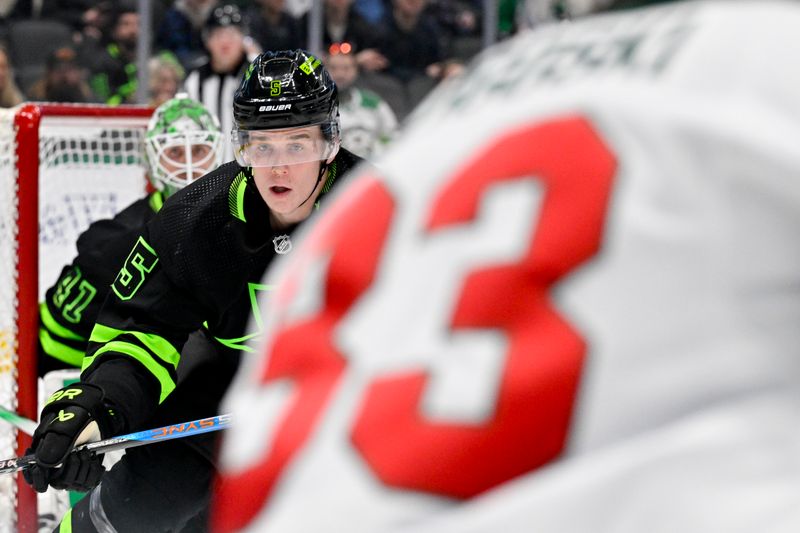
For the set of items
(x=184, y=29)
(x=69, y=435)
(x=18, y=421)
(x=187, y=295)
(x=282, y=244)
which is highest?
(x=282, y=244)

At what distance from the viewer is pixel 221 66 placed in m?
5.36

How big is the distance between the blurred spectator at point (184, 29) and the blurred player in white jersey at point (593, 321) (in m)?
5.59

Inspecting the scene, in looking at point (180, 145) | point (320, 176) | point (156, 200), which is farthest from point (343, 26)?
point (320, 176)

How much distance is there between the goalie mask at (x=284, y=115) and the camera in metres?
2.33

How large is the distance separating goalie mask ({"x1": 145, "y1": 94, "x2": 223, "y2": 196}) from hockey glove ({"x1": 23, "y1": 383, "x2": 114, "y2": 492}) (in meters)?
1.19

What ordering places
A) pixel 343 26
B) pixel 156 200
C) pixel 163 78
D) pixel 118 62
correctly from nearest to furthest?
pixel 156 200 → pixel 163 78 → pixel 118 62 → pixel 343 26

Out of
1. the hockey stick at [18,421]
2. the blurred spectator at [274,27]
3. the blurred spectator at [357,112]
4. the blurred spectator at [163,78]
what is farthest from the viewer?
the blurred spectator at [274,27]

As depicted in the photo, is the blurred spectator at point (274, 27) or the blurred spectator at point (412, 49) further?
the blurred spectator at point (412, 49)

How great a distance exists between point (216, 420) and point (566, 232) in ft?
6.05

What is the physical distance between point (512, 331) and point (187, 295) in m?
1.76

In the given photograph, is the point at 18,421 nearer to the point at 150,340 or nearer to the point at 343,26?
the point at 150,340

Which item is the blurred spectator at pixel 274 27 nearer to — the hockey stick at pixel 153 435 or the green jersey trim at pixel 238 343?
the green jersey trim at pixel 238 343

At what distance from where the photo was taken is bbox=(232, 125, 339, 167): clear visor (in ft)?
7.55

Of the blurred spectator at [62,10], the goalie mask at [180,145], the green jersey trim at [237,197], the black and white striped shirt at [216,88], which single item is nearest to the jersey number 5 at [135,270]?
the green jersey trim at [237,197]
